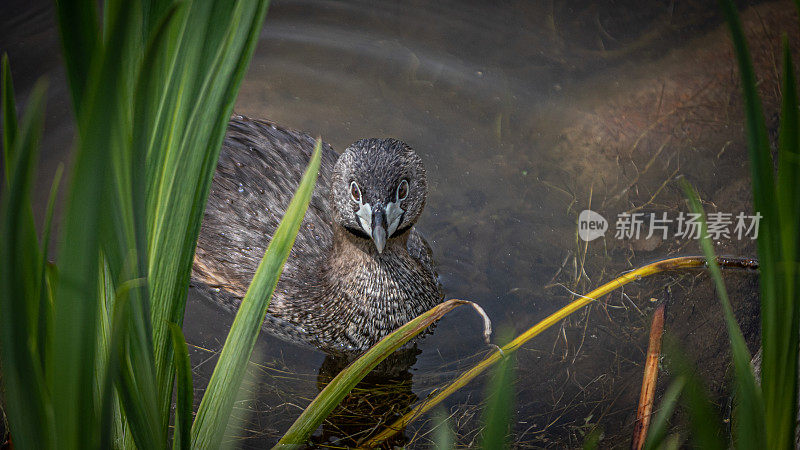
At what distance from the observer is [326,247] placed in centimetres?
307

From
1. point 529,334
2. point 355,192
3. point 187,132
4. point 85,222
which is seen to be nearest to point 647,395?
point 529,334

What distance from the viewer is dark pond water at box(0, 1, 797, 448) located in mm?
2762

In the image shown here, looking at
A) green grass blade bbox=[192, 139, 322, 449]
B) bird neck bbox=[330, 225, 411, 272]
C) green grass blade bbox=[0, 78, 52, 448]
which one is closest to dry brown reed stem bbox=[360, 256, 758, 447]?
bird neck bbox=[330, 225, 411, 272]

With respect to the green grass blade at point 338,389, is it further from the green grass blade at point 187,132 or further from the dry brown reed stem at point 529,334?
the dry brown reed stem at point 529,334

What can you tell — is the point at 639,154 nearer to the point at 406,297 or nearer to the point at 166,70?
the point at 406,297

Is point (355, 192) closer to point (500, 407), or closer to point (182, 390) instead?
point (182, 390)

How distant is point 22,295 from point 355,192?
1.71m

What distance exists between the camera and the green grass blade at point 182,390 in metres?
1.23

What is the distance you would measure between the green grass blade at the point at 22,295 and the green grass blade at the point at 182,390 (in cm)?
22

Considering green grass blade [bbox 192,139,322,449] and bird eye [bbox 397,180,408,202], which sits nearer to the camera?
green grass blade [bbox 192,139,322,449]

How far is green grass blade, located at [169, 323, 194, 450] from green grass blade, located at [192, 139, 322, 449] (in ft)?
0.19

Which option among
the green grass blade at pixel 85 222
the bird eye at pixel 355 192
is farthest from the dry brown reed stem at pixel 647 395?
the green grass blade at pixel 85 222

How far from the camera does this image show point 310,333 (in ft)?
9.38

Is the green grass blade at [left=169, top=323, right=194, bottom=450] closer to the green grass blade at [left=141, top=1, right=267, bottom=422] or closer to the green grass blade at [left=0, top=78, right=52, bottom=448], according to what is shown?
the green grass blade at [left=141, top=1, right=267, bottom=422]
